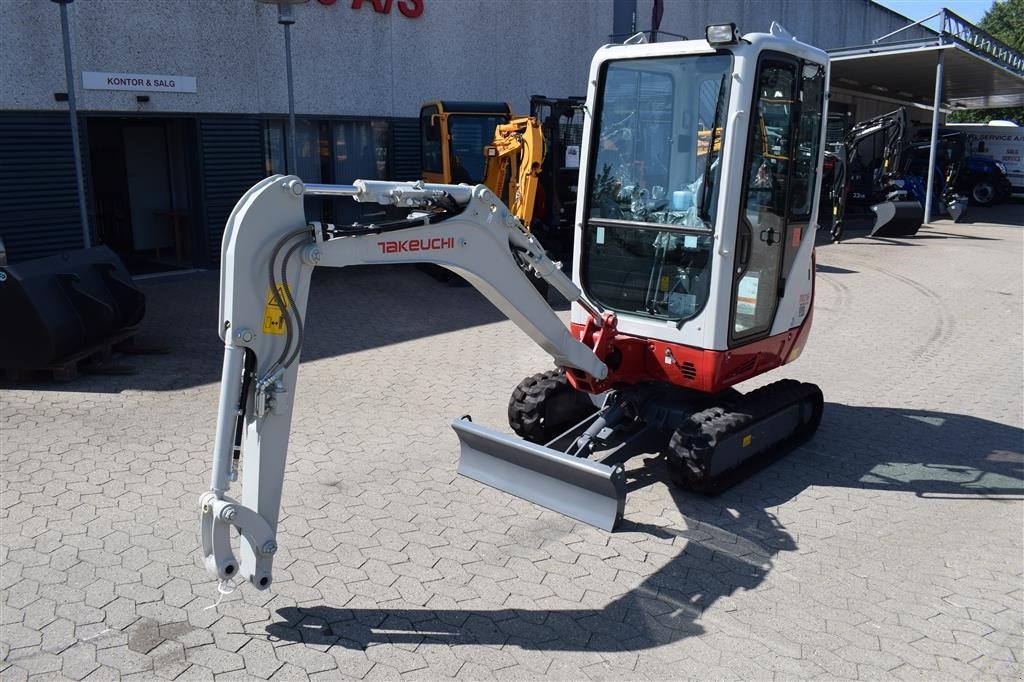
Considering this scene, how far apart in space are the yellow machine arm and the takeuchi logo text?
25.3ft

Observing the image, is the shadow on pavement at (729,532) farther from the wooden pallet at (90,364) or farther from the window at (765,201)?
the wooden pallet at (90,364)

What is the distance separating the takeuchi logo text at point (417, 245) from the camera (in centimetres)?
424

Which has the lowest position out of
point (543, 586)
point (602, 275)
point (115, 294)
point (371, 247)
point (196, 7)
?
point (543, 586)

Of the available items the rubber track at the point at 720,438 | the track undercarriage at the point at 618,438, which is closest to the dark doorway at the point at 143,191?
the track undercarriage at the point at 618,438

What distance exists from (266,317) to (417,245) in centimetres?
87

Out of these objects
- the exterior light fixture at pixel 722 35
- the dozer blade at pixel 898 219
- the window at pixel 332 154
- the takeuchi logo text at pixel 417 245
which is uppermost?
the exterior light fixture at pixel 722 35

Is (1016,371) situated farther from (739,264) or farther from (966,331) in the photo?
(739,264)

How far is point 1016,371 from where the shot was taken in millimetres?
9203

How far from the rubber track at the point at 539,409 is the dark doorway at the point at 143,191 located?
939cm

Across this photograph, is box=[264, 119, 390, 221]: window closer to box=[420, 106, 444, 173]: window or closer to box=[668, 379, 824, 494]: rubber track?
box=[420, 106, 444, 173]: window

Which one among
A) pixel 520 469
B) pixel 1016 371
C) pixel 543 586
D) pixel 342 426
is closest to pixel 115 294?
pixel 342 426

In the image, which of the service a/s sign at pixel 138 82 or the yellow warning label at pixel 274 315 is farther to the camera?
the service a/s sign at pixel 138 82

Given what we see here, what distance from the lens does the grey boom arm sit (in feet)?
12.4

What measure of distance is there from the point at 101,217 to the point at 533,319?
11758 millimetres
